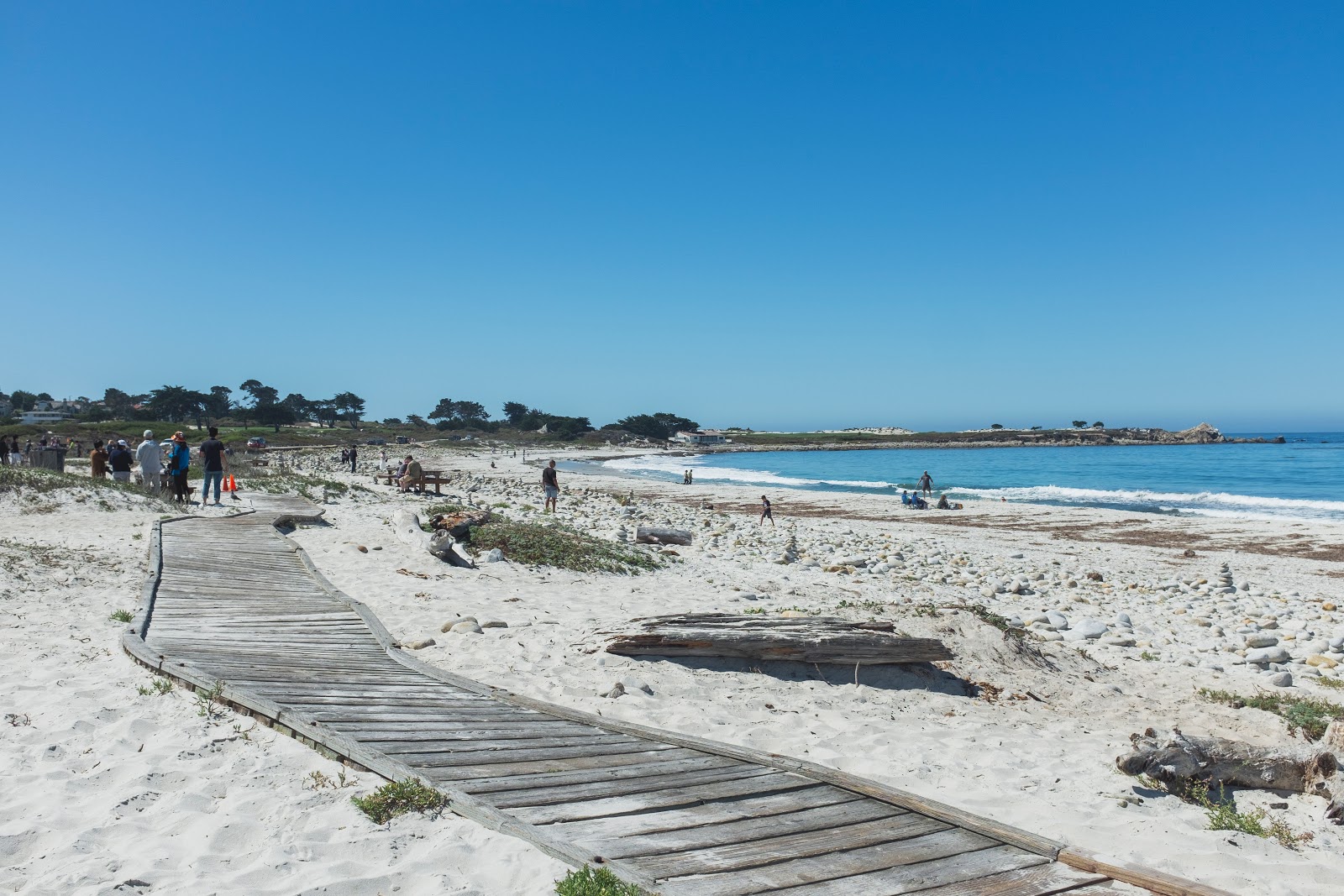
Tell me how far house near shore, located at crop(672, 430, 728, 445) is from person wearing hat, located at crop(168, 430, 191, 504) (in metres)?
108

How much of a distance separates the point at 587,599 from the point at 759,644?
3841 millimetres

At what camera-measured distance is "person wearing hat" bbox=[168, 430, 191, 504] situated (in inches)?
730

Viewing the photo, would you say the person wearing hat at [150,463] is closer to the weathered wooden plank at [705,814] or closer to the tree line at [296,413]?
the weathered wooden plank at [705,814]

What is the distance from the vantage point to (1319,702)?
313 inches

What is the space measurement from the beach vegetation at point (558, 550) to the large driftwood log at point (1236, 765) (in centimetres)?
939

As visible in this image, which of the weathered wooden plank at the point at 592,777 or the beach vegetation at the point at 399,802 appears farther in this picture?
the weathered wooden plank at the point at 592,777

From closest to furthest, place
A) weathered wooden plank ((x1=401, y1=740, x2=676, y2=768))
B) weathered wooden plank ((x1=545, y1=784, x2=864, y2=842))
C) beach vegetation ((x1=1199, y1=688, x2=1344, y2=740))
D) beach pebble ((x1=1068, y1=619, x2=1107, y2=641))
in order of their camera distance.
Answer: weathered wooden plank ((x1=545, y1=784, x2=864, y2=842)), weathered wooden plank ((x1=401, y1=740, x2=676, y2=768)), beach vegetation ((x1=1199, y1=688, x2=1344, y2=740)), beach pebble ((x1=1068, y1=619, x2=1107, y2=641))

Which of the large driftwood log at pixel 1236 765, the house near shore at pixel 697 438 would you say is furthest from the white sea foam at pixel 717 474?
the large driftwood log at pixel 1236 765

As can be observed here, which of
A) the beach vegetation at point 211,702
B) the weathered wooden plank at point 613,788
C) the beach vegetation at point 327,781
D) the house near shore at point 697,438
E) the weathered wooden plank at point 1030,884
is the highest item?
the house near shore at point 697,438

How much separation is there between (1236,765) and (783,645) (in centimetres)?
382

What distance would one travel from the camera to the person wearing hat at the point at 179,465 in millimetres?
18547

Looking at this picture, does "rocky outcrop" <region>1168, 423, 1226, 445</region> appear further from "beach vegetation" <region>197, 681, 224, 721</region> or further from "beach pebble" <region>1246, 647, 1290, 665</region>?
"beach vegetation" <region>197, 681, 224, 721</region>

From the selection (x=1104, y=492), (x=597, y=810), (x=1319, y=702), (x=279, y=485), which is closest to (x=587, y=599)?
(x=597, y=810)

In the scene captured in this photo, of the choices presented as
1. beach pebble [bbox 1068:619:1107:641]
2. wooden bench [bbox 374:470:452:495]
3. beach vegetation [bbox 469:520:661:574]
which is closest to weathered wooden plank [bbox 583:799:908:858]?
beach pebble [bbox 1068:619:1107:641]
